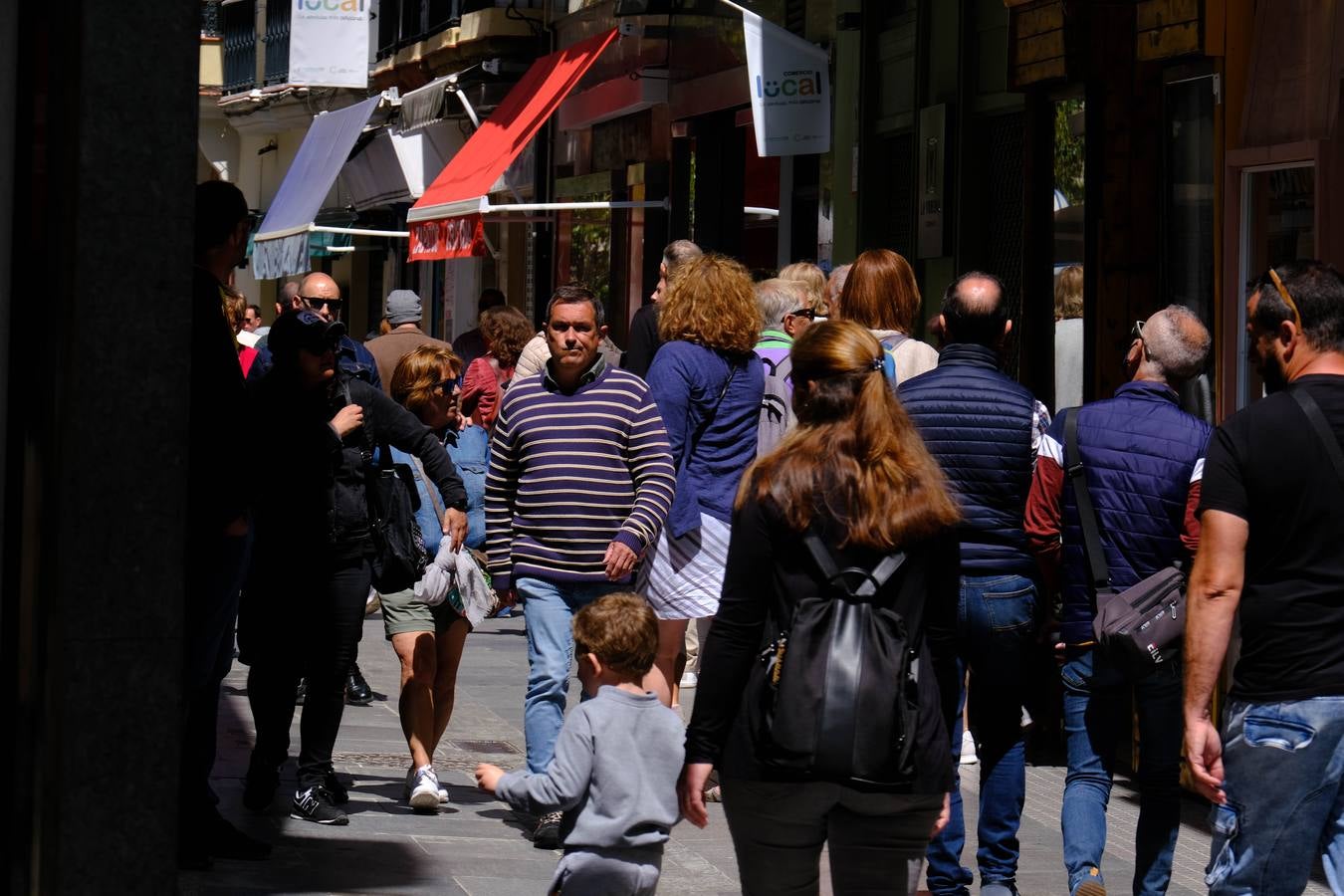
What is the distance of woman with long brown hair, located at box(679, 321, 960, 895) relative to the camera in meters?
4.73

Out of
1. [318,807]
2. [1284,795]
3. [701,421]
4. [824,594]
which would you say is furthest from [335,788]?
[1284,795]

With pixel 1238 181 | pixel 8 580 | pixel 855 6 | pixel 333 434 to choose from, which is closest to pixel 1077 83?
pixel 1238 181

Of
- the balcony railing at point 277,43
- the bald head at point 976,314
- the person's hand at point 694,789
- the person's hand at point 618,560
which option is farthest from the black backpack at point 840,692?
the balcony railing at point 277,43

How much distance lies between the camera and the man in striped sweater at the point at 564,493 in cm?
794

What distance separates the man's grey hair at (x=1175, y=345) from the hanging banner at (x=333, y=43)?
80.4 feet

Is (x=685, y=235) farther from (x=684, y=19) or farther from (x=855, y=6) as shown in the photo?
(x=855, y=6)

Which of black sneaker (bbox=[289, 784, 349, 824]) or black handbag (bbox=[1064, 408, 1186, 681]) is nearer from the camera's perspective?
black handbag (bbox=[1064, 408, 1186, 681])

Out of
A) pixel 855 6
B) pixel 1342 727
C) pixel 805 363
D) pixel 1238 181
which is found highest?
pixel 855 6

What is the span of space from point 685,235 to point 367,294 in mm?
17069

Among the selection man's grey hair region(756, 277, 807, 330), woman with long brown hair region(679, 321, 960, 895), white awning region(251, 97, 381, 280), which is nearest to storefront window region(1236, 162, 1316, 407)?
man's grey hair region(756, 277, 807, 330)

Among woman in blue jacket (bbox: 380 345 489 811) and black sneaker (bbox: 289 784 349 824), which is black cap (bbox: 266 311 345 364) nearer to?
woman in blue jacket (bbox: 380 345 489 811)

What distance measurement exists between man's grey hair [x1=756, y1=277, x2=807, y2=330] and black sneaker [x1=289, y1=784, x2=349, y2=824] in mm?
2856

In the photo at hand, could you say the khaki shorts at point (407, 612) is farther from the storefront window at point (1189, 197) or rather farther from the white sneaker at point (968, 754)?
the storefront window at point (1189, 197)

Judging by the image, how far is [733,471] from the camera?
8.78 m
